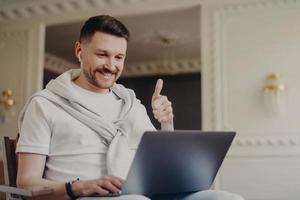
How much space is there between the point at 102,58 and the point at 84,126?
190mm

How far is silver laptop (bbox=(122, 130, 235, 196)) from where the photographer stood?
2.81ft

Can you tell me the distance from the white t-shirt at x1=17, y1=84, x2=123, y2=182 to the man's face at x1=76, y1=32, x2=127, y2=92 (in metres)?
0.14

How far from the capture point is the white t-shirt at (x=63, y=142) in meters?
1.02

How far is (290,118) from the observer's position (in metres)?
3.14

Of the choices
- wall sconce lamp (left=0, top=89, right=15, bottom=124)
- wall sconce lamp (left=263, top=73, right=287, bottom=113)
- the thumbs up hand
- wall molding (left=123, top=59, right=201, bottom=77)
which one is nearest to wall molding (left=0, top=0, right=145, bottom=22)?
wall sconce lamp (left=0, top=89, right=15, bottom=124)

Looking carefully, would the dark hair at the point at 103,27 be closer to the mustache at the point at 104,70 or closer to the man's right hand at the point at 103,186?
the mustache at the point at 104,70

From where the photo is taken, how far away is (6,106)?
13.3 ft

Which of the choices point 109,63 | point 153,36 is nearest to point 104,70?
point 109,63

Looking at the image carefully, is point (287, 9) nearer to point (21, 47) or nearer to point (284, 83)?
point (284, 83)

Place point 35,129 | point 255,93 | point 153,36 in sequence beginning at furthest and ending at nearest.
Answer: point 153,36
point 255,93
point 35,129

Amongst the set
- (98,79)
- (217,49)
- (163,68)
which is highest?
(163,68)

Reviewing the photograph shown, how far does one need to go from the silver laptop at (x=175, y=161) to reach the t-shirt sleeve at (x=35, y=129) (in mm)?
252

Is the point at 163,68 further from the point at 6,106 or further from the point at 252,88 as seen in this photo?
the point at 252,88

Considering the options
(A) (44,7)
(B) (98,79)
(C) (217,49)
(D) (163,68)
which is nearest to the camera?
(B) (98,79)
